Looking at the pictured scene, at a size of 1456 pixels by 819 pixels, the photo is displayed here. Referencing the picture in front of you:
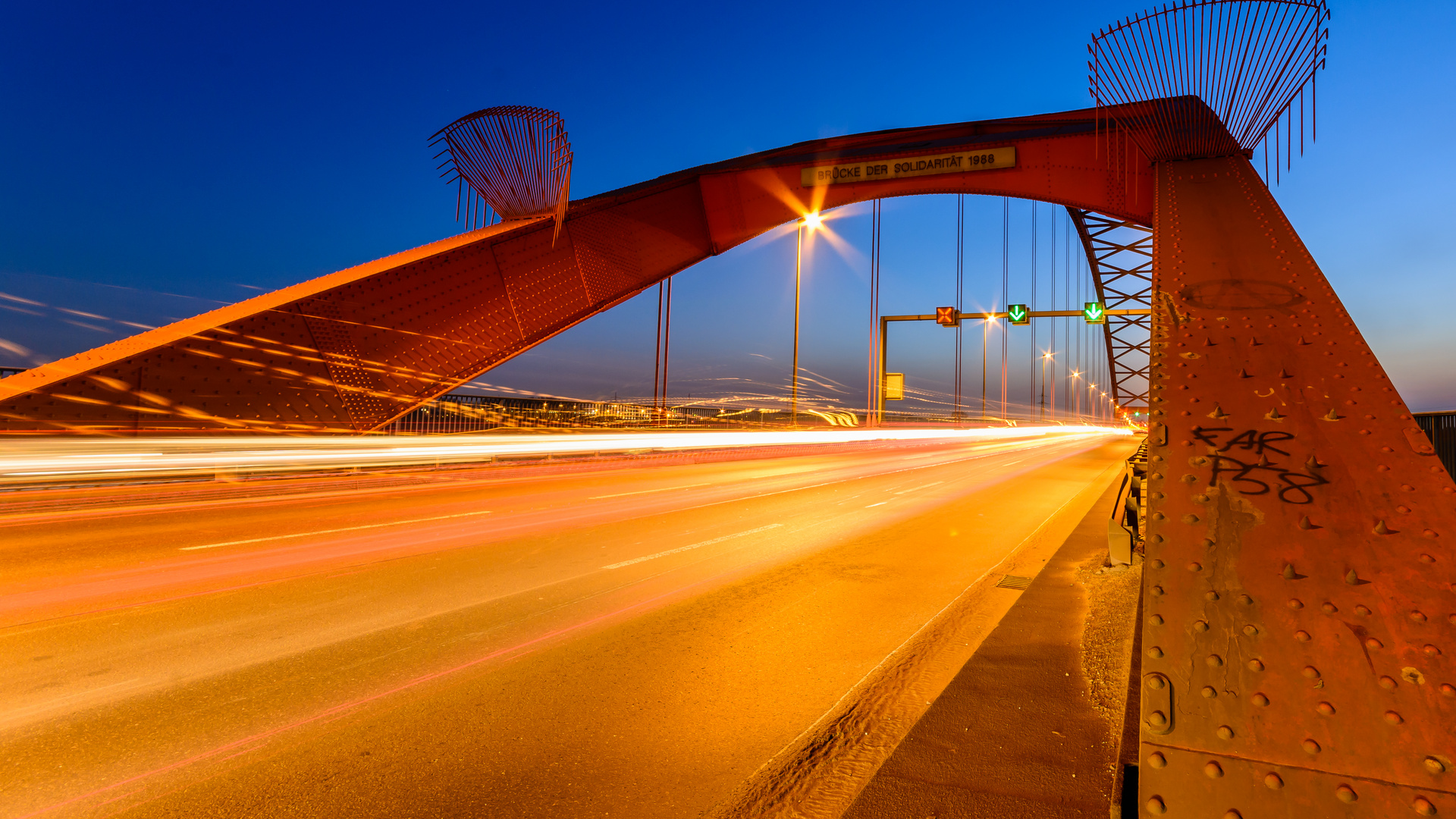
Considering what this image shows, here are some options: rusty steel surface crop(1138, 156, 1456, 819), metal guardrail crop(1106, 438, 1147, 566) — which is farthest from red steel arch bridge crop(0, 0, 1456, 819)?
metal guardrail crop(1106, 438, 1147, 566)

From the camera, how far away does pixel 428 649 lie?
14.2 ft

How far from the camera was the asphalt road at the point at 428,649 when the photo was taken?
9.18 feet

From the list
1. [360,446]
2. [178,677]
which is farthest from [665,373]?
[178,677]

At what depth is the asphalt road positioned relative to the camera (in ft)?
9.18

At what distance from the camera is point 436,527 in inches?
336

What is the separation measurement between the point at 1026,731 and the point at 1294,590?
1747 millimetres

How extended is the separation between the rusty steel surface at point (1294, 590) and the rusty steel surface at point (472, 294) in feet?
14.4

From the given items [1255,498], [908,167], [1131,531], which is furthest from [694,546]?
[908,167]

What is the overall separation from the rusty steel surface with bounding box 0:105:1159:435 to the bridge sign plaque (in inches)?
2.7

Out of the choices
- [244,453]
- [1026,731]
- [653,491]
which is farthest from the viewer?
[653,491]

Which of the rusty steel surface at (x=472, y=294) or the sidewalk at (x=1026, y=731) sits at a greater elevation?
the rusty steel surface at (x=472, y=294)

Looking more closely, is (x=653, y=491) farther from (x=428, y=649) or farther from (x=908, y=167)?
(x=428, y=649)

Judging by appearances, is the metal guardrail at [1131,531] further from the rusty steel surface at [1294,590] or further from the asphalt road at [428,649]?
the rusty steel surface at [1294,590]

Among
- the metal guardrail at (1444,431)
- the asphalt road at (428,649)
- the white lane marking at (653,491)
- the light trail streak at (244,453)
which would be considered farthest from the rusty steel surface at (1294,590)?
the light trail streak at (244,453)
